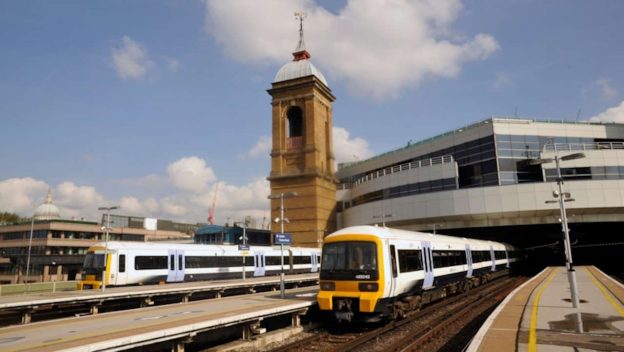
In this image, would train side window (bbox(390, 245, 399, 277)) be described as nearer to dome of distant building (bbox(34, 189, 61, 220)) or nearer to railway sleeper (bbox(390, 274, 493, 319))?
railway sleeper (bbox(390, 274, 493, 319))

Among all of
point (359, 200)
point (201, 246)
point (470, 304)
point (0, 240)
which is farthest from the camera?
point (0, 240)

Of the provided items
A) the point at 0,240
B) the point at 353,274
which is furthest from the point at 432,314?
the point at 0,240

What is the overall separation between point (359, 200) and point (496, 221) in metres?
20.8

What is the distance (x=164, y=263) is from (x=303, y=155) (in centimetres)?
3352

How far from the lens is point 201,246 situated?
3188 cm

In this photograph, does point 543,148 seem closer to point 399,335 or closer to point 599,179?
point 599,179

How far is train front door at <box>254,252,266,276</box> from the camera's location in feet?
121

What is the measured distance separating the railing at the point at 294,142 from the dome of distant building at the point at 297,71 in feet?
29.2

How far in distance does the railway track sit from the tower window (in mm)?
48219

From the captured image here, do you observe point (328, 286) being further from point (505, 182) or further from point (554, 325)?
point (505, 182)

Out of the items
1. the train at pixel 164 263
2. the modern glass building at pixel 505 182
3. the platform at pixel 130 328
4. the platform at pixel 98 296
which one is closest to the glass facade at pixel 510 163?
the modern glass building at pixel 505 182

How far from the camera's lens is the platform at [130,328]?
31.9 feet

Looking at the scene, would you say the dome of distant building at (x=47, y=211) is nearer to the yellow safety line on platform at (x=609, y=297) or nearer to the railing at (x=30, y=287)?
the railing at (x=30, y=287)

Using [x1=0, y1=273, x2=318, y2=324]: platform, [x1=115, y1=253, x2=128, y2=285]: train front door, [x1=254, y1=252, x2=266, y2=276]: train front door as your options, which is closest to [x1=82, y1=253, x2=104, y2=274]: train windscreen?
[x1=115, y1=253, x2=128, y2=285]: train front door
